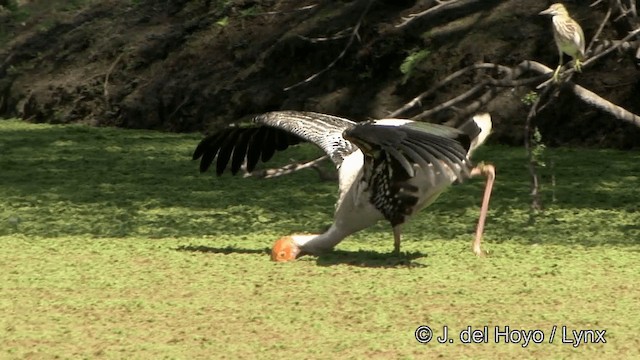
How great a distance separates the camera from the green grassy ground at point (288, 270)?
3887 mm

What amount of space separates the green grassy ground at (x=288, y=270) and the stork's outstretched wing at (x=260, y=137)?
36 centimetres

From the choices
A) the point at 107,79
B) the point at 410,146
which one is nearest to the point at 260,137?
the point at 410,146

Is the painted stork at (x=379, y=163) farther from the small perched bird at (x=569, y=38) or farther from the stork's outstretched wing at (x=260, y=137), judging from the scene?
the small perched bird at (x=569, y=38)

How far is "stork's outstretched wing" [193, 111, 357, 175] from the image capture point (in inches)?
217

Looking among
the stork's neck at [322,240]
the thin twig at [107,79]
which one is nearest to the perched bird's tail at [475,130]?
the stork's neck at [322,240]

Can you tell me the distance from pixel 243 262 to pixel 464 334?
4.67ft

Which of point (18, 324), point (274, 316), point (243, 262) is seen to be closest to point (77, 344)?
point (18, 324)

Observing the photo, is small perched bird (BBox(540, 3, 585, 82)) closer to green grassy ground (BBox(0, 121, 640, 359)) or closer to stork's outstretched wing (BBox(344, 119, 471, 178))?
green grassy ground (BBox(0, 121, 640, 359))

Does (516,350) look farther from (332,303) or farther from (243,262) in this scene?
(243,262)

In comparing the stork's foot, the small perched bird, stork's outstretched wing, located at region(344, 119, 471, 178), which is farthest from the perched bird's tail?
the small perched bird

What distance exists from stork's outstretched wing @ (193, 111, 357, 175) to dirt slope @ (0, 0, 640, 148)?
9.08ft

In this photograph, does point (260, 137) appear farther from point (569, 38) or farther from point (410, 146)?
point (569, 38)

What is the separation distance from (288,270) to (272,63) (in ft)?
17.4

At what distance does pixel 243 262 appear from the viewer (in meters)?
5.13
